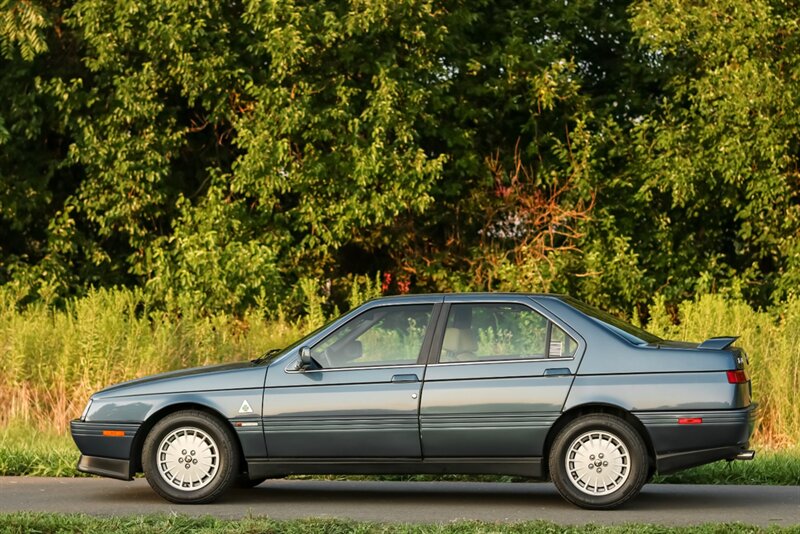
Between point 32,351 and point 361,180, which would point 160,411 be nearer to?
point 32,351

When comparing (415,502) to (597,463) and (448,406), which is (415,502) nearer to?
(448,406)

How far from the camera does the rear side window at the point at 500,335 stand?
9844mm

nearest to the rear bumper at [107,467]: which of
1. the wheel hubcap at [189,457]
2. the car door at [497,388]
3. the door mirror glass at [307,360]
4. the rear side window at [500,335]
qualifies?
the wheel hubcap at [189,457]

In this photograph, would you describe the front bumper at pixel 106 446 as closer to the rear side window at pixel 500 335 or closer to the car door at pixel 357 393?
the car door at pixel 357 393

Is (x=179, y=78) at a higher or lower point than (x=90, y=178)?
higher

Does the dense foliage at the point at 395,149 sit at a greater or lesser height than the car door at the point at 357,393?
greater

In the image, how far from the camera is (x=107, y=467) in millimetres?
10156

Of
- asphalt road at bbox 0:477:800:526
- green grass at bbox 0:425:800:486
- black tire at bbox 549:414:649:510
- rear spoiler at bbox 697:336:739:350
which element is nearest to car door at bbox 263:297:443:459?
asphalt road at bbox 0:477:800:526

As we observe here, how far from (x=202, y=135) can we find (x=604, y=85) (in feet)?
24.9

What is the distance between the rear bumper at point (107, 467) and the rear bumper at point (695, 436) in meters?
3.78

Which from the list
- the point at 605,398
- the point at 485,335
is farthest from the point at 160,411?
the point at 605,398

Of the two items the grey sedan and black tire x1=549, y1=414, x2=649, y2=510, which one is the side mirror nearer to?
the grey sedan

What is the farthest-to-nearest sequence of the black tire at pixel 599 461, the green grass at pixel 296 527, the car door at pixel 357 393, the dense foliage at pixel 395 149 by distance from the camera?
the dense foliage at pixel 395 149, the car door at pixel 357 393, the black tire at pixel 599 461, the green grass at pixel 296 527

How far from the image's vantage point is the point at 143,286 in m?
24.1
